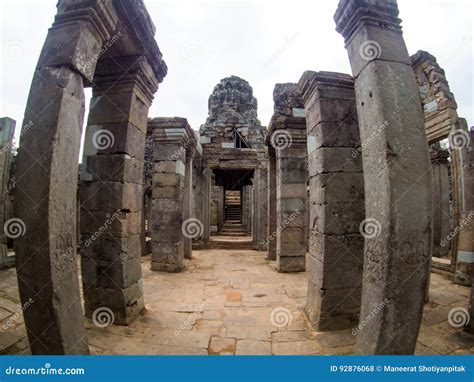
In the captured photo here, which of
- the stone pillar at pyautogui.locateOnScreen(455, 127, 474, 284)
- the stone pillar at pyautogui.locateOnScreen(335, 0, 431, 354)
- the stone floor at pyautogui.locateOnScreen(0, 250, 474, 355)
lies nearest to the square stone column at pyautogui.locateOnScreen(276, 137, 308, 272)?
the stone floor at pyautogui.locateOnScreen(0, 250, 474, 355)

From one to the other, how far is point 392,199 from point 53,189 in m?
2.86

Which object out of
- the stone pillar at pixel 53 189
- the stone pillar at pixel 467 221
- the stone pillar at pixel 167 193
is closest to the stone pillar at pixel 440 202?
the stone pillar at pixel 467 221

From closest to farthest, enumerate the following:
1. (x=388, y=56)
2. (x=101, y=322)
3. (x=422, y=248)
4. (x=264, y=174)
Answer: (x=422, y=248) → (x=388, y=56) → (x=101, y=322) → (x=264, y=174)

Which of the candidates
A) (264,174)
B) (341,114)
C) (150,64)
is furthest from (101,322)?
(264,174)

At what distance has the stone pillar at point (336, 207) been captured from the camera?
3.50 meters

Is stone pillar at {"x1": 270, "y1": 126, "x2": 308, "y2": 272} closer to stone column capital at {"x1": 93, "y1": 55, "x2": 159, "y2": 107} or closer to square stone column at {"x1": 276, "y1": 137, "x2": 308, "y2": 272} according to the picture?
square stone column at {"x1": 276, "y1": 137, "x2": 308, "y2": 272}

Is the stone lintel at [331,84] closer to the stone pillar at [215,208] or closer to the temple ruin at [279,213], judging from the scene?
the temple ruin at [279,213]

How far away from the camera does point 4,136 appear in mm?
6727

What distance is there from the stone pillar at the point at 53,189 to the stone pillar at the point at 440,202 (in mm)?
11013

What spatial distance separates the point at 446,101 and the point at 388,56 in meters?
6.16

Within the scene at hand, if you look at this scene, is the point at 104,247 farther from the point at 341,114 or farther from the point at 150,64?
the point at 341,114

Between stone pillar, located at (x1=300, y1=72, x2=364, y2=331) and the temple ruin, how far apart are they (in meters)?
0.02

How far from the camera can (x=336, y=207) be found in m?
3.54

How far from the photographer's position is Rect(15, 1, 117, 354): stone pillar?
80.4 inches
